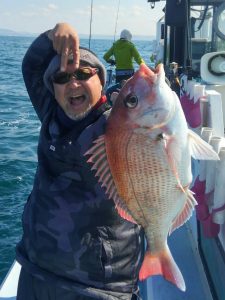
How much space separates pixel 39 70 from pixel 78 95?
546 mm

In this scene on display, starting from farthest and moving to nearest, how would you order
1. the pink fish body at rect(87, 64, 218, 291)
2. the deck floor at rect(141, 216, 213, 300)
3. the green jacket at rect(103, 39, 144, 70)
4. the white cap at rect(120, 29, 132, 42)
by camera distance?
the white cap at rect(120, 29, 132, 42)
the green jacket at rect(103, 39, 144, 70)
the deck floor at rect(141, 216, 213, 300)
the pink fish body at rect(87, 64, 218, 291)

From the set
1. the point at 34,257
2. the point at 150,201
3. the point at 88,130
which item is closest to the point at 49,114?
the point at 88,130

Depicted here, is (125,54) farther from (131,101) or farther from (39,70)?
(131,101)

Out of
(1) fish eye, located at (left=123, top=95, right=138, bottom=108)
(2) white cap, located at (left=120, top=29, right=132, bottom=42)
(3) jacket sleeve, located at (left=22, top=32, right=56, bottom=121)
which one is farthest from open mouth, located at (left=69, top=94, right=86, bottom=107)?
(2) white cap, located at (left=120, top=29, right=132, bottom=42)

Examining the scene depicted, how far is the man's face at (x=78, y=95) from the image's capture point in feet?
6.73

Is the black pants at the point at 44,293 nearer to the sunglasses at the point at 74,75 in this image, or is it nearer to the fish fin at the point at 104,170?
the fish fin at the point at 104,170

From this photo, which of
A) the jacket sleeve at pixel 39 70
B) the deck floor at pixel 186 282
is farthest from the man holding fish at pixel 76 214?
the deck floor at pixel 186 282

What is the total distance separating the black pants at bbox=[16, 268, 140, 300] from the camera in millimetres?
2168

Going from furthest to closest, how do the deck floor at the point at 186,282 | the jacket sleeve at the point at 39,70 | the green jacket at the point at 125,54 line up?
the green jacket at the point at 125,54 → the deck floor at the point at 186,282 → the jacket sleeve at the point at 39,70

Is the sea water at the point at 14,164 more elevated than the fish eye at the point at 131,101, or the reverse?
the fish eye at the point at 131,101

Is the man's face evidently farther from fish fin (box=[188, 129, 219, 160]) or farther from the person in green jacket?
the person in green jacket

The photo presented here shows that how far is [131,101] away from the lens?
5.36 feet

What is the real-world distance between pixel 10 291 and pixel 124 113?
234 cm

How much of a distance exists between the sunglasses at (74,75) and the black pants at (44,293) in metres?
0.99
